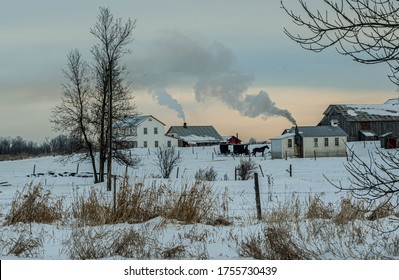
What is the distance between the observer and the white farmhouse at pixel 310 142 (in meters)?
58.7

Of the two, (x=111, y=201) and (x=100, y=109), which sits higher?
(x=100, y=109)

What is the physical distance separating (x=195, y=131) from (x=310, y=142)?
628 inches

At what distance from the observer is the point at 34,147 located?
166ft

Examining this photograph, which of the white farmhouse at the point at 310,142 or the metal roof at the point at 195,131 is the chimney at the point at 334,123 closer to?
the white farmhouse at the point at 310,142

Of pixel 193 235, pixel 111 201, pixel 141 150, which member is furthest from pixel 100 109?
pixel 193 235

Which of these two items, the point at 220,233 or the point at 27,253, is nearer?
the point at 27,253

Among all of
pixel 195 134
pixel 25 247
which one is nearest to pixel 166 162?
pixel 195 134

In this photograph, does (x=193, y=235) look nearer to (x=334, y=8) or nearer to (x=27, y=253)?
(x=27, y=253)

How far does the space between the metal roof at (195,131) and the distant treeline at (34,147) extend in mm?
10798

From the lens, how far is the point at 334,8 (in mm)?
8695

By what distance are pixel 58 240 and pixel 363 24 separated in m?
7.06

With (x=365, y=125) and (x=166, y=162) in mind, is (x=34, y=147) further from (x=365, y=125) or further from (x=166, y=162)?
(x=365, y=125)

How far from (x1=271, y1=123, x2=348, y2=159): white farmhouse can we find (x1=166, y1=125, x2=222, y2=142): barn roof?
30.7ft

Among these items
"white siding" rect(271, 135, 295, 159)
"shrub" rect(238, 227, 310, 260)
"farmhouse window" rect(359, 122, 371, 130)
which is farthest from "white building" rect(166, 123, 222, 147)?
"shrub" rect(238, 227, 310, 260)
